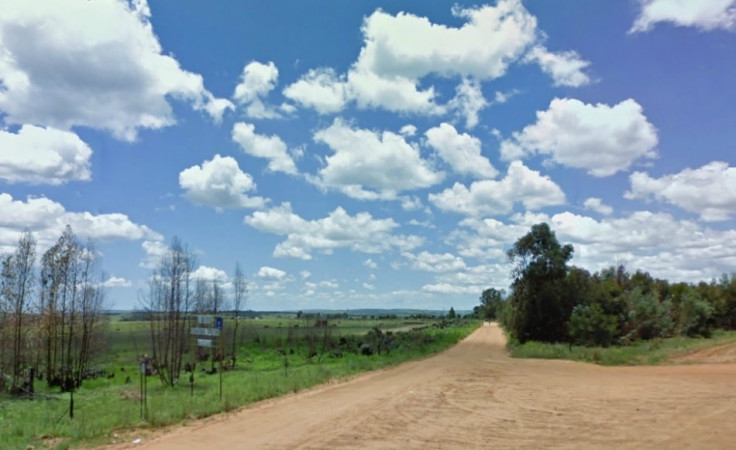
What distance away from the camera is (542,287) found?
48.3 meters

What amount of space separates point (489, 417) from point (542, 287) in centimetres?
3653

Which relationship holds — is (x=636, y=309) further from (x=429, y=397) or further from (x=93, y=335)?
(x=93, y=335)

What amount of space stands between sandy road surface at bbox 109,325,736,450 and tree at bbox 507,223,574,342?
83.7 feet

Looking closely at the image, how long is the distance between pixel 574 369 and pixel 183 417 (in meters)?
20.3

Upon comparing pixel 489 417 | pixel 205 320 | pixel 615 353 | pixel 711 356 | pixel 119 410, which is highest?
pixel 205 320

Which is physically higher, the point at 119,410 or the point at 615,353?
the point at 119,410

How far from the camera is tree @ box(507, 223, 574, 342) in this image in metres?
47.8

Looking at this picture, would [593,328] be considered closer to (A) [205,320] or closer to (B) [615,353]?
(B) [615,353]

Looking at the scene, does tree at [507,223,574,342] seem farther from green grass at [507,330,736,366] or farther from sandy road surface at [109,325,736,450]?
sandy road surface at [109,325,736,450]

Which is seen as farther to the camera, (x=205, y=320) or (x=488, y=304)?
(x=488, y=304)

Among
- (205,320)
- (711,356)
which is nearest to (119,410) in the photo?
(205,320)

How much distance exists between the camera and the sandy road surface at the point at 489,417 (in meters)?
11.2

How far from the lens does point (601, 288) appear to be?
5025 cm

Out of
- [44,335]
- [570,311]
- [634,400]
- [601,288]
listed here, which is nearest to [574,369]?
[634,400]
